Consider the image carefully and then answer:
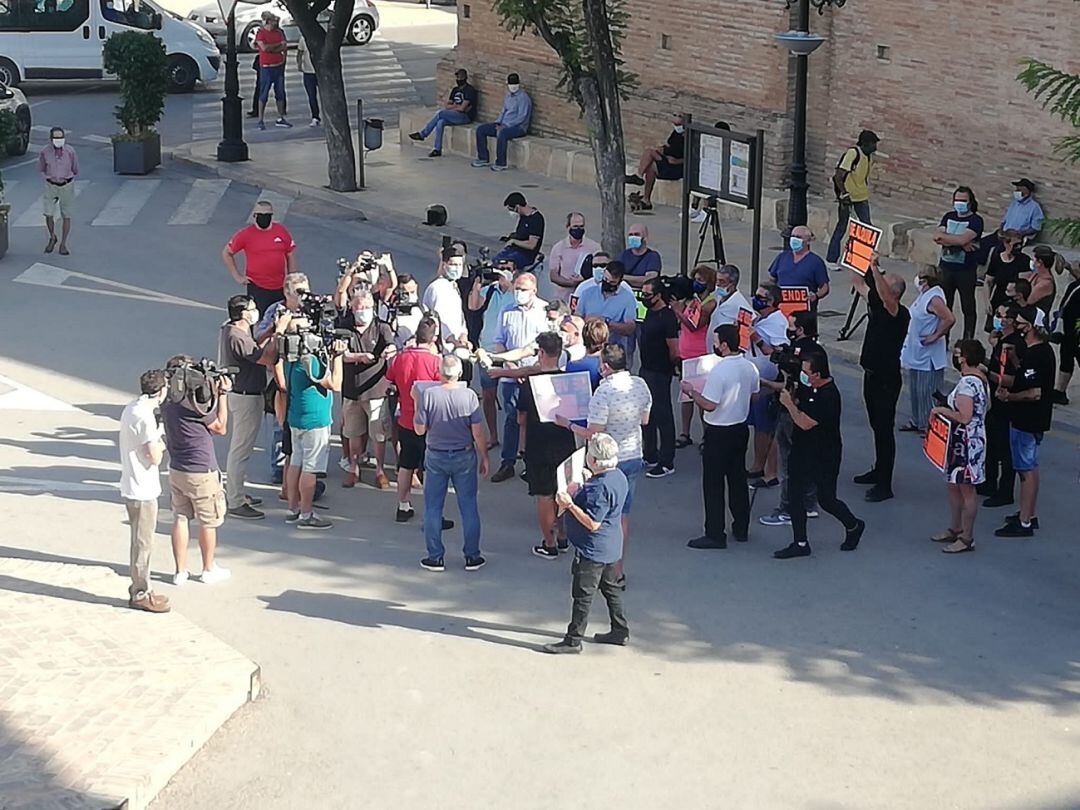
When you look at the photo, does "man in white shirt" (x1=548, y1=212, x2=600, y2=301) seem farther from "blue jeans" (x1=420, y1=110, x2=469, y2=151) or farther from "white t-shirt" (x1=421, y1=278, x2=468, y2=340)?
"blue jeans" (x1=420, y1=110, x2=469, y2=151)

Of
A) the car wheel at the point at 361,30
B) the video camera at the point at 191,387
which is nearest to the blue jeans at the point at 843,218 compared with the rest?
the video camera at the point at 191,387

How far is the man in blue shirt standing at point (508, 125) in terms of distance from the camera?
26.2 metres

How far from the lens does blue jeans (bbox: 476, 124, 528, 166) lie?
2623 centimetres

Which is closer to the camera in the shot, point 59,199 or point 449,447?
point 449,447

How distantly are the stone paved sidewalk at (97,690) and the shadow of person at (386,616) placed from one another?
76cm

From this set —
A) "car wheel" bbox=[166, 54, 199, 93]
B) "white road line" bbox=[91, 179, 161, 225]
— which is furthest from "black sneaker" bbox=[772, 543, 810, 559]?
"car wheel" bbox=[166, 54, 199, 93]

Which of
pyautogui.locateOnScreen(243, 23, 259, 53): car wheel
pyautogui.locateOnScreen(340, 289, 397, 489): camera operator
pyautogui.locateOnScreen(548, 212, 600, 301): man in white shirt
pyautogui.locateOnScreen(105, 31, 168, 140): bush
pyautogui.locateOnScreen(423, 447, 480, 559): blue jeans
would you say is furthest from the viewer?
pyautogui.locateOnScreen(243, 23, 259, 53): car wheel

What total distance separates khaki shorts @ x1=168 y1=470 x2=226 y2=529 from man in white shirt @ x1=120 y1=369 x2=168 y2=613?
0.96 feet

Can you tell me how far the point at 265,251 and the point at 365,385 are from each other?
351cm

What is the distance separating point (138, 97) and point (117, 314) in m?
8.41

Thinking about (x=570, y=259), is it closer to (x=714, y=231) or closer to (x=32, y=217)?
(x=714, y=231)

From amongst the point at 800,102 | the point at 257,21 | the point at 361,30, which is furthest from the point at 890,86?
the point at 361,30

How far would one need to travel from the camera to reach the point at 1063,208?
19.5m

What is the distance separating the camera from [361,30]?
127 ft
